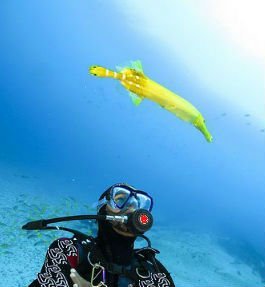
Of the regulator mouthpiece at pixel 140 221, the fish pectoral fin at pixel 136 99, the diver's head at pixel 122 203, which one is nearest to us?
the regulator mouthpiece at pixel 140 221

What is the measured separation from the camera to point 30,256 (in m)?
8.77

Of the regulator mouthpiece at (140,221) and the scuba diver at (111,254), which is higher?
the regulator mouthpiece at (140,221)

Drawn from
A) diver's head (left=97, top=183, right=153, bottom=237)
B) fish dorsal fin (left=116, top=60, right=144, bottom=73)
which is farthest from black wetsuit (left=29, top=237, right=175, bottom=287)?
fish dorsal fin (left=116, top=60, right=144, bottom=73)

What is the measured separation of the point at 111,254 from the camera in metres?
2.70

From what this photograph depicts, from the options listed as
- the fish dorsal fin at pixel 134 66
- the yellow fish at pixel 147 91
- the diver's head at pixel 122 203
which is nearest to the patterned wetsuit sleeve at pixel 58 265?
the diver's head at pixel 122 203

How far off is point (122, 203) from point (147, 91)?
3597mm

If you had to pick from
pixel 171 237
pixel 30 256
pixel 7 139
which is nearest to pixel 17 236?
pixel 30 256

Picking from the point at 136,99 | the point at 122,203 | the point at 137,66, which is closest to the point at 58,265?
the point at 122,203

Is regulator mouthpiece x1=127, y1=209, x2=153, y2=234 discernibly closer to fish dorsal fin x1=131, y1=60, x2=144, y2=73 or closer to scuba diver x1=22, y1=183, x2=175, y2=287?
scuba diver x1=22, y1=183, x2=175, y2=287

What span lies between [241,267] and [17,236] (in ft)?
32.5

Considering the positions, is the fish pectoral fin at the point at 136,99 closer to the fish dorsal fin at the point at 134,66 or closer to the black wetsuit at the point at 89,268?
the fish dorsal fin at the point at 134,66

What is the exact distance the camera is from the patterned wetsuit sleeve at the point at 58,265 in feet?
8.00

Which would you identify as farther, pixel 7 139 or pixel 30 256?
pixel 7 139

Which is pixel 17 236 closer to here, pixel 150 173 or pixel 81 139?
pixel 150 173
